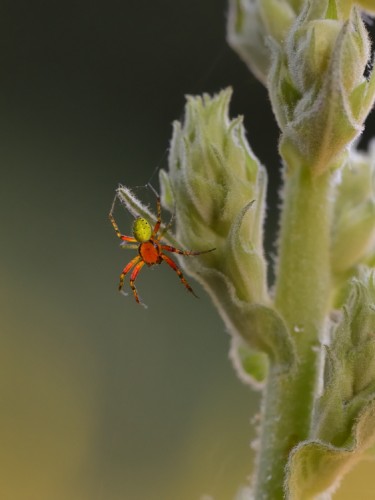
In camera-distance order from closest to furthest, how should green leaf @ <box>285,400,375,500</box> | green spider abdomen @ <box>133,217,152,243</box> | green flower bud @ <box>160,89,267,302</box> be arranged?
green leaf @ <box>285,400,375,500</box> < green flower bud @ <box>160,89,267,302</box> < green spider abdomen @ <box>133,217,152,243</box>

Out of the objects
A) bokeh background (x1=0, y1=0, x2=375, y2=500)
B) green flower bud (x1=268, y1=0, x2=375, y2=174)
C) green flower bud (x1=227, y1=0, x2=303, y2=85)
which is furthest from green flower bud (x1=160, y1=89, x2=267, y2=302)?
bokeh background (x1=0, y1=0, x2=375, y2=500)

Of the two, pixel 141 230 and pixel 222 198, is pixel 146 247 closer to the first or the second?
pixel 141 230

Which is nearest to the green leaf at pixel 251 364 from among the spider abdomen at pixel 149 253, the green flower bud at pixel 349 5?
the spider abdomen at pixel 149 253

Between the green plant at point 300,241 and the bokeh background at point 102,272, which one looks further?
the bokeh background at point 102,272

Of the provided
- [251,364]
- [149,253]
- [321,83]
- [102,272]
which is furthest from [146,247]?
[102,272]

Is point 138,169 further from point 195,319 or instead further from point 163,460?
point 163,460

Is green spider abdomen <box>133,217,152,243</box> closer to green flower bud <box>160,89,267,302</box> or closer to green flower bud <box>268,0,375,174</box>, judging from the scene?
green flower bud <box>160,89,267,302</box>

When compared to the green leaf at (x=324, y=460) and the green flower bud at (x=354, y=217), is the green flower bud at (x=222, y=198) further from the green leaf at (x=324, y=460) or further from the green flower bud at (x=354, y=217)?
the green leaf at (x=324, y=460)

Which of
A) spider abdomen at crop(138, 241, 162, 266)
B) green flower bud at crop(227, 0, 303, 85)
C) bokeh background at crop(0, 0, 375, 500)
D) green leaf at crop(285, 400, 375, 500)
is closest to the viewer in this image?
green leaf at crop(285, 400, 375, 500)
